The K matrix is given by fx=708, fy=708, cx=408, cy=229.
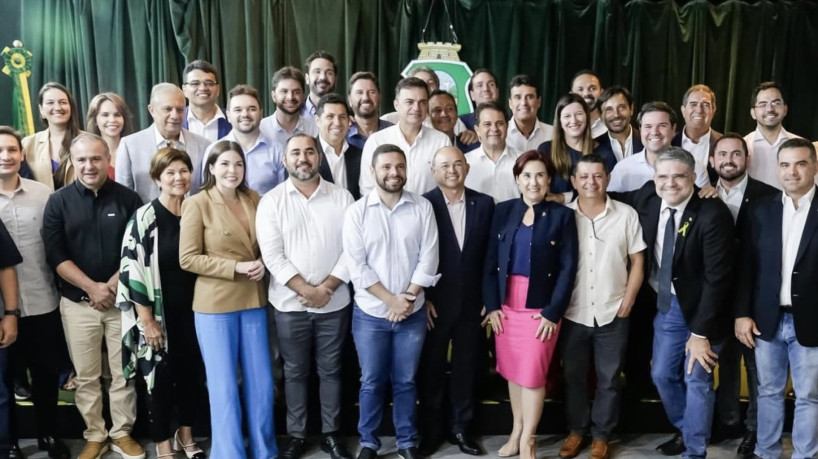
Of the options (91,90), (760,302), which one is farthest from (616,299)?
(91,90)

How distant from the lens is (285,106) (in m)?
3.98

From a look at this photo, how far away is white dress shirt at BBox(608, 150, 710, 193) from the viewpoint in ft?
12.6

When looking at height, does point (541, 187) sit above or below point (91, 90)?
below

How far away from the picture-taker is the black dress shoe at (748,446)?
3668 millimetres

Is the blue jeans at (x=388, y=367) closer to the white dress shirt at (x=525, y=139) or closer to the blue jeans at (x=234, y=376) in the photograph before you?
the blue jeans at (x=234, y=376)

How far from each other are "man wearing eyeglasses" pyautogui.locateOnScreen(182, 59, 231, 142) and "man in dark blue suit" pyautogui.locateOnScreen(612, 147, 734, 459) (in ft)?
7.87

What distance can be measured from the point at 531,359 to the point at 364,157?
134cm

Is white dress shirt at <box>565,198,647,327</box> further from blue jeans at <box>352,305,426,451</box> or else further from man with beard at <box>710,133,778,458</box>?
blue jeans at <box>352,305,426,451</box>

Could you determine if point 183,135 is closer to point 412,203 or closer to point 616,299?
point 412,203

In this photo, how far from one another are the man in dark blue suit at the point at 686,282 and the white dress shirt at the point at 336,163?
1.54m

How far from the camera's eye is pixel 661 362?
3588mm

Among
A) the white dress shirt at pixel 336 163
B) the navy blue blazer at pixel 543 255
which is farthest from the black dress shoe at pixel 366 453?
the white dress shirt at pixel 336 163

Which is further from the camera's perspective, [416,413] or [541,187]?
[416,413]

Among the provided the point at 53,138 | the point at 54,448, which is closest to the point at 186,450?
the point at 54,448
